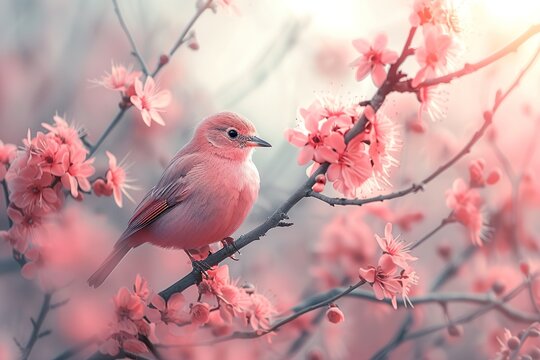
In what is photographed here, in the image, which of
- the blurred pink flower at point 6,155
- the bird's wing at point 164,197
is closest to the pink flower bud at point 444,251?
the bird's wing at point 164,197

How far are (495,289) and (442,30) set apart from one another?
152cm

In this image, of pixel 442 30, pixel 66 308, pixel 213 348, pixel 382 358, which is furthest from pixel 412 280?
pixel 66 308

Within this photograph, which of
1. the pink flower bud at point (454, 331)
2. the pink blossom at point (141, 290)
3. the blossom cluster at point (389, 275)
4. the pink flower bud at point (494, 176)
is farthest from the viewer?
the pink flower bud at point (454, 331)

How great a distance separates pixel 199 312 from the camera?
192 cm

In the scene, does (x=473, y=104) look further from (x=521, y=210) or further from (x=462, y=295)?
(x=462, y=295)

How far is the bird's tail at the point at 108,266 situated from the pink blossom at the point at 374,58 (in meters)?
0.97

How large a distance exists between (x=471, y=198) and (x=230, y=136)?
84cm

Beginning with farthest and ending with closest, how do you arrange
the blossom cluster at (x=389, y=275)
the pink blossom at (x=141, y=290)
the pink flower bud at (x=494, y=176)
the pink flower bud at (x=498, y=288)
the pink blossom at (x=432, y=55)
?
the pink flower bud at (x=498, y=288), the pink flower bud at (x=494, y=176), the pink blossom at (x=141, y=290), the blossom cluster at (x=389, y=275), the pink blossom at (x=432, y=55)

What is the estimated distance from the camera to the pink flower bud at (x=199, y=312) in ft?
6.29

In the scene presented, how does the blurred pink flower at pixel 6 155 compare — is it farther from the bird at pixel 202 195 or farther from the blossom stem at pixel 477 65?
the blossom stem at pixel 477 65

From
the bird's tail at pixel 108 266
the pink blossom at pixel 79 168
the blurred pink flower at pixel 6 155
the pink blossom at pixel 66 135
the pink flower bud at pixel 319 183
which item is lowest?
the bird's tail at pixel 108 266

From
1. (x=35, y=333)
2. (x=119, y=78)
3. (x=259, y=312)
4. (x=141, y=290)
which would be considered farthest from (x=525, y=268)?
(x=35, y=333)

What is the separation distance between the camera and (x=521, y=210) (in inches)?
137

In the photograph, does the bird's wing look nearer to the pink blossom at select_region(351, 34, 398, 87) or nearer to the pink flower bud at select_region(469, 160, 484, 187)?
the pink blossom at select_region(351, 34, 398, 87)
